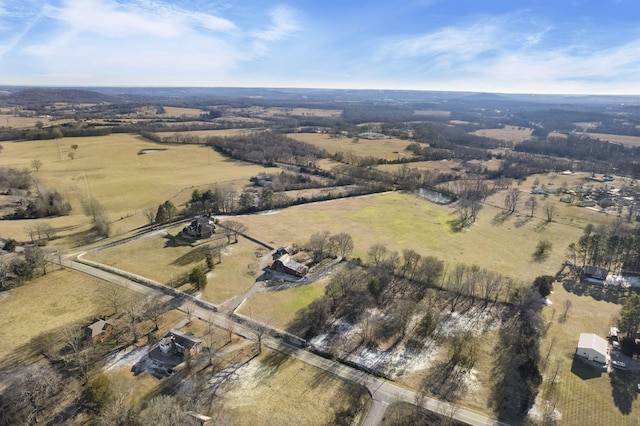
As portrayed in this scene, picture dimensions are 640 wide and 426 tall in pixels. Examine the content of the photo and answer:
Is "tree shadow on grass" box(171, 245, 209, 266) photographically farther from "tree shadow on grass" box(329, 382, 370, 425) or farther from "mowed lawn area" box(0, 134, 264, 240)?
"tree shadow on grass" box(329, 382, 370, 425)

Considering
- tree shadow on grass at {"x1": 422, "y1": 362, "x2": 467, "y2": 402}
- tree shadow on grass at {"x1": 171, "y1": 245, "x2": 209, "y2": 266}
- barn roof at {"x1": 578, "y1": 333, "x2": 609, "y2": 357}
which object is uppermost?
tree shadow on grass at {"x1": 171, "y1": 245, "x2": 209, "y2": 266}

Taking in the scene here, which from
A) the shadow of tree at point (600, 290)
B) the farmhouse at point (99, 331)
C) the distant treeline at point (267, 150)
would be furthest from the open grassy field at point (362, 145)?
the farmhouse at point (99, 331)

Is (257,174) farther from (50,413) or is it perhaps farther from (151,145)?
(50,413)

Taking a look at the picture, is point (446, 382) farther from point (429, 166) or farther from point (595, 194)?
point (429, 166)

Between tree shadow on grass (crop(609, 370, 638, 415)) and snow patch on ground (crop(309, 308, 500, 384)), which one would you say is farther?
snow patch on ground (crop(309, 308, 500, 384))

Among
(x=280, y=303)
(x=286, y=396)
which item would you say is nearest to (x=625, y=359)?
(x=286, y=396)

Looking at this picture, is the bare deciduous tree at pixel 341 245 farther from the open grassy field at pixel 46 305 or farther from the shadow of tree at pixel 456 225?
the open grassy field at pixel 46 305

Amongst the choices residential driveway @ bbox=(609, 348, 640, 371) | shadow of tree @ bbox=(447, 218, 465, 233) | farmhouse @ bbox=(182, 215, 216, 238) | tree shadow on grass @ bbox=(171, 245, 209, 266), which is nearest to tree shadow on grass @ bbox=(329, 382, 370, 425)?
residential driveway @ bbox=(609, 348, 640, 371)
